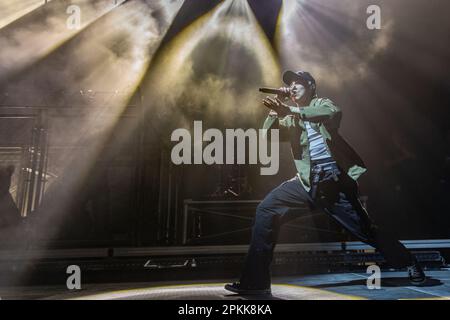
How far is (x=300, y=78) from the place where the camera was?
3.31 m

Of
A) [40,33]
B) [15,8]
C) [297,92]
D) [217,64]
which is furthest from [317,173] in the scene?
[15,8]

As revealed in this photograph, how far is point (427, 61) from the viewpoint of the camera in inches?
140

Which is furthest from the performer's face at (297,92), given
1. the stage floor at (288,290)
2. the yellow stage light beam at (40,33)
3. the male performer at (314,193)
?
the yellow stage light beam at (40,33)

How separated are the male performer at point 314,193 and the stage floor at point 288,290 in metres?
0.16

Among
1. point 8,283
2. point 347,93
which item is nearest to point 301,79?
point 347,93

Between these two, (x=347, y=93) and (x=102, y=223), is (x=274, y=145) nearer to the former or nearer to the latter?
(x=347, y=93)

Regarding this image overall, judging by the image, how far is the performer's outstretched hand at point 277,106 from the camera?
2855 millimetres

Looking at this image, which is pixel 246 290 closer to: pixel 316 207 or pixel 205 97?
pixel 316 207

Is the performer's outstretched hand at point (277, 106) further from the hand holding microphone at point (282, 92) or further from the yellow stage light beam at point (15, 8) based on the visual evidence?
the yellow stage light beam at point (15, 8)

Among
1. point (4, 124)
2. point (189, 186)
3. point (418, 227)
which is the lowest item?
point (418, 227)

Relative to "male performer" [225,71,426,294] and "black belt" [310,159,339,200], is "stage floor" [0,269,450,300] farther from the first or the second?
"black belt" [310,159,339,200]

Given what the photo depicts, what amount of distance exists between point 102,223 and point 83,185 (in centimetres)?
56

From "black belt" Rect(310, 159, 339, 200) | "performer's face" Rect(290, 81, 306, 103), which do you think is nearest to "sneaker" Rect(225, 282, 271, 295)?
"black belt" Rect(310, 159, 339, 200)

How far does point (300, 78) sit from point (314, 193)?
1.26 m
